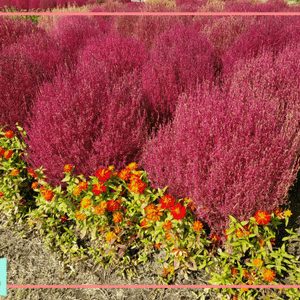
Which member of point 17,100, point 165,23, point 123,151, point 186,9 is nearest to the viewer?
point 123,151

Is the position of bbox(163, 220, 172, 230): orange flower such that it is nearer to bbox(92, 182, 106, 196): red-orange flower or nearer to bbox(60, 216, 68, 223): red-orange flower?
bbox(92, 182, 106, 196): red-orange flower

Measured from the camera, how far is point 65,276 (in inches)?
87.6

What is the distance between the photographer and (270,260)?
81.0 inches

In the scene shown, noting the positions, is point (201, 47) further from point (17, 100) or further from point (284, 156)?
point (17, 100)

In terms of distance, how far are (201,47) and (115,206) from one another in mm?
2970

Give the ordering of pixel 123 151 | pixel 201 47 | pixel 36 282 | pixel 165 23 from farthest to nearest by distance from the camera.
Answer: pixel 165 23, pixel 201 47, pixel 123 151, pixel 36 282

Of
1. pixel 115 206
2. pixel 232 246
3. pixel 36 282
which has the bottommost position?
pixel 36 282

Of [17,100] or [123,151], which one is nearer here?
[123,151]

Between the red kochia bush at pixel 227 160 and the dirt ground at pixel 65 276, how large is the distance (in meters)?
0.43

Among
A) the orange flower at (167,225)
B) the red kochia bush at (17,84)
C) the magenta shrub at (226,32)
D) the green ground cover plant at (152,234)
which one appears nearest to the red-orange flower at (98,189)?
the green ground cover plant at (152,234)

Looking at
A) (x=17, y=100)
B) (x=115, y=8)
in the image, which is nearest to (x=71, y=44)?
(x=17, y=100)

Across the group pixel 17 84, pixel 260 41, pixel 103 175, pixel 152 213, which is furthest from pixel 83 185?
pixel 260 41

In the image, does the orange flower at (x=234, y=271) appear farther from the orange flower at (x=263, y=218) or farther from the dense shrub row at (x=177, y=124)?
the orange flower at (x=263, y=218)

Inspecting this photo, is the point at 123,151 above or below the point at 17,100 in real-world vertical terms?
below
